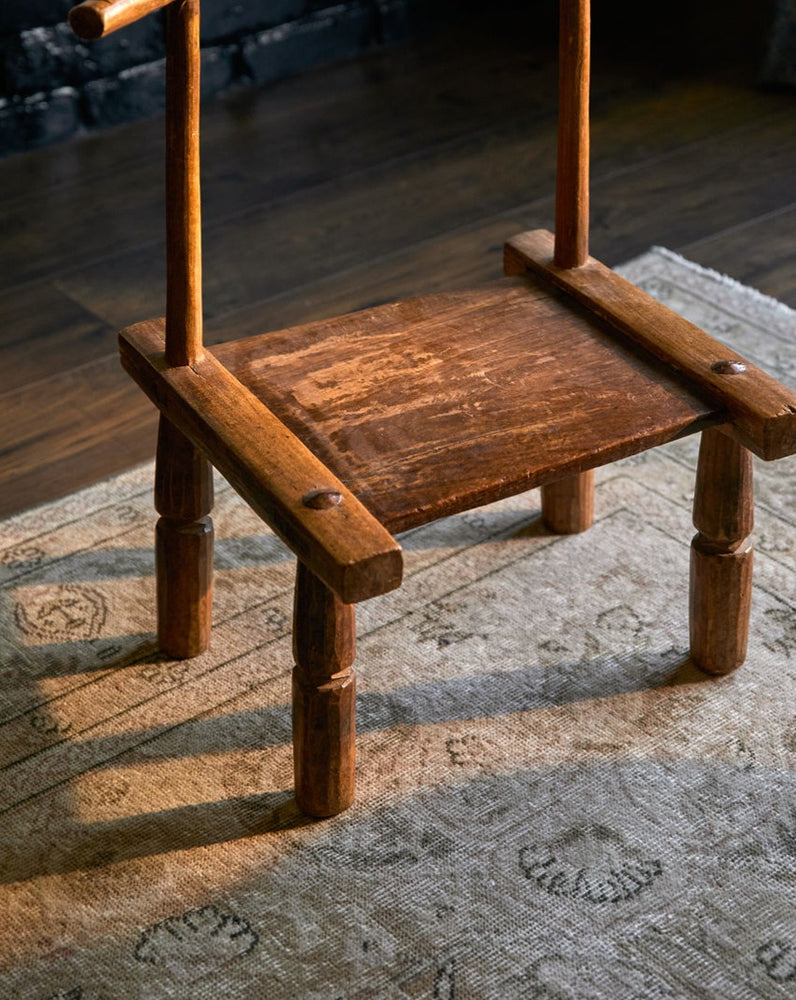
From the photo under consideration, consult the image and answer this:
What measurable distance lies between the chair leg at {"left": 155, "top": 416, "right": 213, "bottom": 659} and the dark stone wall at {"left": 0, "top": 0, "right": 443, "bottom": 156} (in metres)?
1.52

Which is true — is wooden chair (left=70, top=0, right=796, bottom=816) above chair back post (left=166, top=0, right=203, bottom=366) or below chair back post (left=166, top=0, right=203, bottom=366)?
below

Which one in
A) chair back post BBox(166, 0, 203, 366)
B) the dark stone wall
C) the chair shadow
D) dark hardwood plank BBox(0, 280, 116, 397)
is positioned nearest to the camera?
chair back post BBox(166, 0, 203, 366)

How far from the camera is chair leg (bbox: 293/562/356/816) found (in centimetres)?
122

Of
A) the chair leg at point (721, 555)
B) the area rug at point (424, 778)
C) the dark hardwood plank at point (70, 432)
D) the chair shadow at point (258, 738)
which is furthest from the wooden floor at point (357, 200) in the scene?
the chair leg at point (721, 555)

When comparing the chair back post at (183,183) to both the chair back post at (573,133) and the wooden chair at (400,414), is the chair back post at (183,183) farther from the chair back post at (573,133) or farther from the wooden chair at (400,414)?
the chair back post at (573,133)

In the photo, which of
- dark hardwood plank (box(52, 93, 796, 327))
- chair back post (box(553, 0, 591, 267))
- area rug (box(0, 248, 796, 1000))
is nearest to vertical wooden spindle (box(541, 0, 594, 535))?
chair back post (box(553, 0, 591, 267))

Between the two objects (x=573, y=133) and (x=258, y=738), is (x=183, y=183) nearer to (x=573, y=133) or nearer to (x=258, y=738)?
(x=573, y=133)

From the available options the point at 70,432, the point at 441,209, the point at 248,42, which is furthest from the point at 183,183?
the point at 248,42

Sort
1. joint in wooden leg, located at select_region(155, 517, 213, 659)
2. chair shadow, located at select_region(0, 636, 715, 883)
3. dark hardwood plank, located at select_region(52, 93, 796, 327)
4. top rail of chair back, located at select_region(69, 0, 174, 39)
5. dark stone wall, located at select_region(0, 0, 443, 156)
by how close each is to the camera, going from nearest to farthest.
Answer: top rail of chair back, located at select_region(69, 0, 174, 39), chair shadow, located at select_region(0, 636, 715, 883), joint in wooden leg, located at select_region(155, 517, 213, 659), dark hardwood plank, located at select_region(52, 93, 796, 327), dark stone wall, located at select_region(0, 0, 443, 156)

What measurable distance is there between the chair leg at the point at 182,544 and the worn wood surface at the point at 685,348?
→ 0.42 m

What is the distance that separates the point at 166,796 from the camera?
137cm

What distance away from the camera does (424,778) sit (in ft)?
4.54

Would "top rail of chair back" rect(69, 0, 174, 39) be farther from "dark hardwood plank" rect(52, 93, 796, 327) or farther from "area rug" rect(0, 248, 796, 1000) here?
"dark hardwood plank" rect(52, 93, 796, 327)

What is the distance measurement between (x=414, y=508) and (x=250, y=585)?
1.69ft
